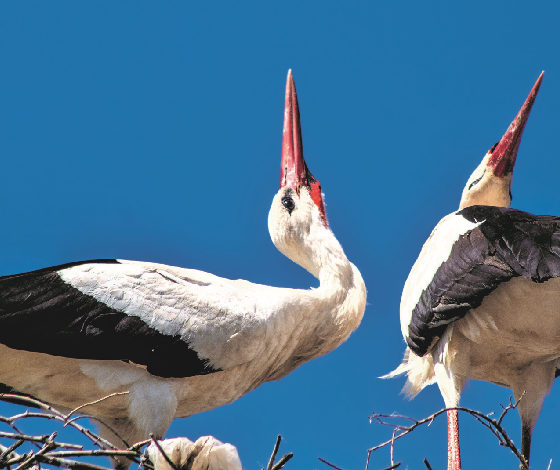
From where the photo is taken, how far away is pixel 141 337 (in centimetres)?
391

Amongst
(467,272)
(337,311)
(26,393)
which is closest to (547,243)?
(467,272)

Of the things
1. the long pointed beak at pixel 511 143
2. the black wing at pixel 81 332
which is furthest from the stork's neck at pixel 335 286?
the long pointed beak at pixel 511 143

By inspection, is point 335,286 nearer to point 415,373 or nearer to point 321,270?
point 321,270

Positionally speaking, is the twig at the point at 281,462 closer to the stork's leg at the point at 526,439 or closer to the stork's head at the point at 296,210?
the stork's head at the point at 296,210

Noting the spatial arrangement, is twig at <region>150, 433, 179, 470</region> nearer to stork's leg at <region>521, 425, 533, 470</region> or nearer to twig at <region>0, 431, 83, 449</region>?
twig at <region>0, 431, 83, 449</region>

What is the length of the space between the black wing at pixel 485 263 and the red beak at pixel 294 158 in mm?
885

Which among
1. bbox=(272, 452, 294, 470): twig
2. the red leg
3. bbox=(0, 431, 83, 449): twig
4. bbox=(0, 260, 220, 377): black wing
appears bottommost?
bbox=(272, 452, 294, 470): twig


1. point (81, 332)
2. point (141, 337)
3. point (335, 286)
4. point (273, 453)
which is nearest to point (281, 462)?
point (273, 453)

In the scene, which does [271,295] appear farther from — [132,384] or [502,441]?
[502,441]

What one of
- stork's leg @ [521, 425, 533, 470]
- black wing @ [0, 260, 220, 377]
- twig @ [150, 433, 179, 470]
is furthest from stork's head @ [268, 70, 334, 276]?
twig @ [150, 433, 179, 470]

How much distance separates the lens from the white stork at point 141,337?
12.8 feet

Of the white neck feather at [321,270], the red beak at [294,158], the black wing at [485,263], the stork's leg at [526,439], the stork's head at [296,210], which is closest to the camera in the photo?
the black wing at [485,263]

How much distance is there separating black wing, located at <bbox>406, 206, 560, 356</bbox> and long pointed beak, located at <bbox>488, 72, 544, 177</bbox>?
1.12 metres

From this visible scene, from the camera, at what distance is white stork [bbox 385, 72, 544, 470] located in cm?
395
